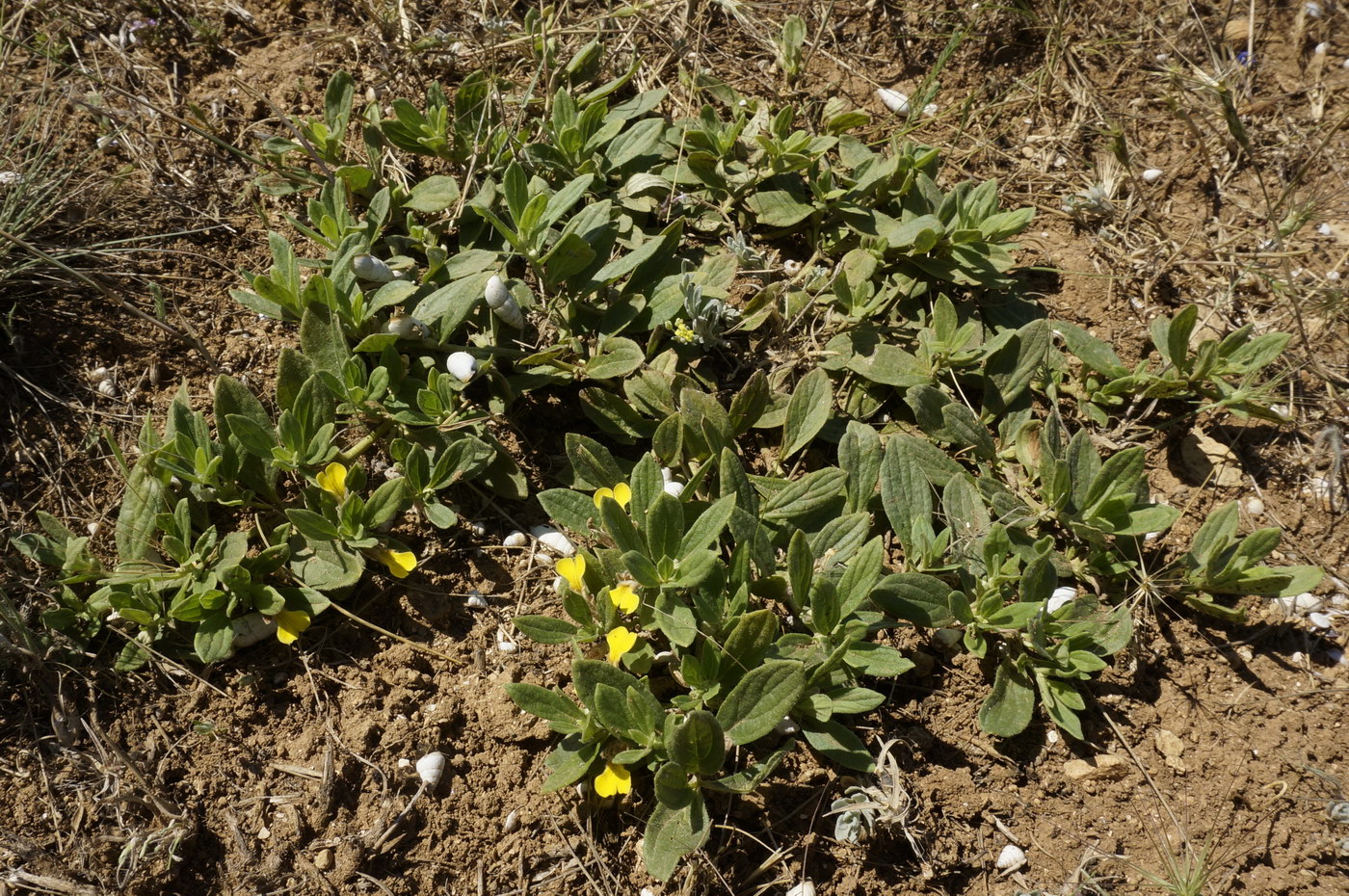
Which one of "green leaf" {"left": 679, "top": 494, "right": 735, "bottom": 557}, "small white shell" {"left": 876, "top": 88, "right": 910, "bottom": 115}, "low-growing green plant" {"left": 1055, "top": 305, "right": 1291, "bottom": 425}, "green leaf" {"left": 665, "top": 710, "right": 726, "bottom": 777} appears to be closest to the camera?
"green leaf" {"left": 665, "top": 710, "right": 726, "bottom": 777}

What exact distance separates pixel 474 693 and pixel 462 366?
896mm

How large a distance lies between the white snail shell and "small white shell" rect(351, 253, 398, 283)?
299 mm

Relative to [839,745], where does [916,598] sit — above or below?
above

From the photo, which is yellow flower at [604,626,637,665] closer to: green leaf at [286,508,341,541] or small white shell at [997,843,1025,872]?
green leaf at [286,508,341,541]

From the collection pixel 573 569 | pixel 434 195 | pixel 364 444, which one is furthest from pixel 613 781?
pixel 434 195

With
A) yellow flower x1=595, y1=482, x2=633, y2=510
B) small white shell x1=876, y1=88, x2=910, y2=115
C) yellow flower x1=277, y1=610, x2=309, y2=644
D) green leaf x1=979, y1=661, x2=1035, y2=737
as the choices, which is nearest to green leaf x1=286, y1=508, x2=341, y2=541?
yellow flower x1=277, y1=610, x2=309, y2=644

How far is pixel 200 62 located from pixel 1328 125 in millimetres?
4310

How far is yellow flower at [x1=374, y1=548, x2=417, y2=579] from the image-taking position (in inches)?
99.4

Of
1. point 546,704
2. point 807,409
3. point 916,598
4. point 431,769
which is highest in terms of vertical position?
point 807,409

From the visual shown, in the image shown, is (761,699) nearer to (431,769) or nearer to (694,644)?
(694,644)

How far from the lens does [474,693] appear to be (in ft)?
8.18

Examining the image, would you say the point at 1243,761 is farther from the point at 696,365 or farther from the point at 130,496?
the point at 130,496

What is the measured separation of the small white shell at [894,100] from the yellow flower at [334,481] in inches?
99.3

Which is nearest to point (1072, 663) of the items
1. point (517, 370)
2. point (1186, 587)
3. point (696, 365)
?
point (1186, 587)
